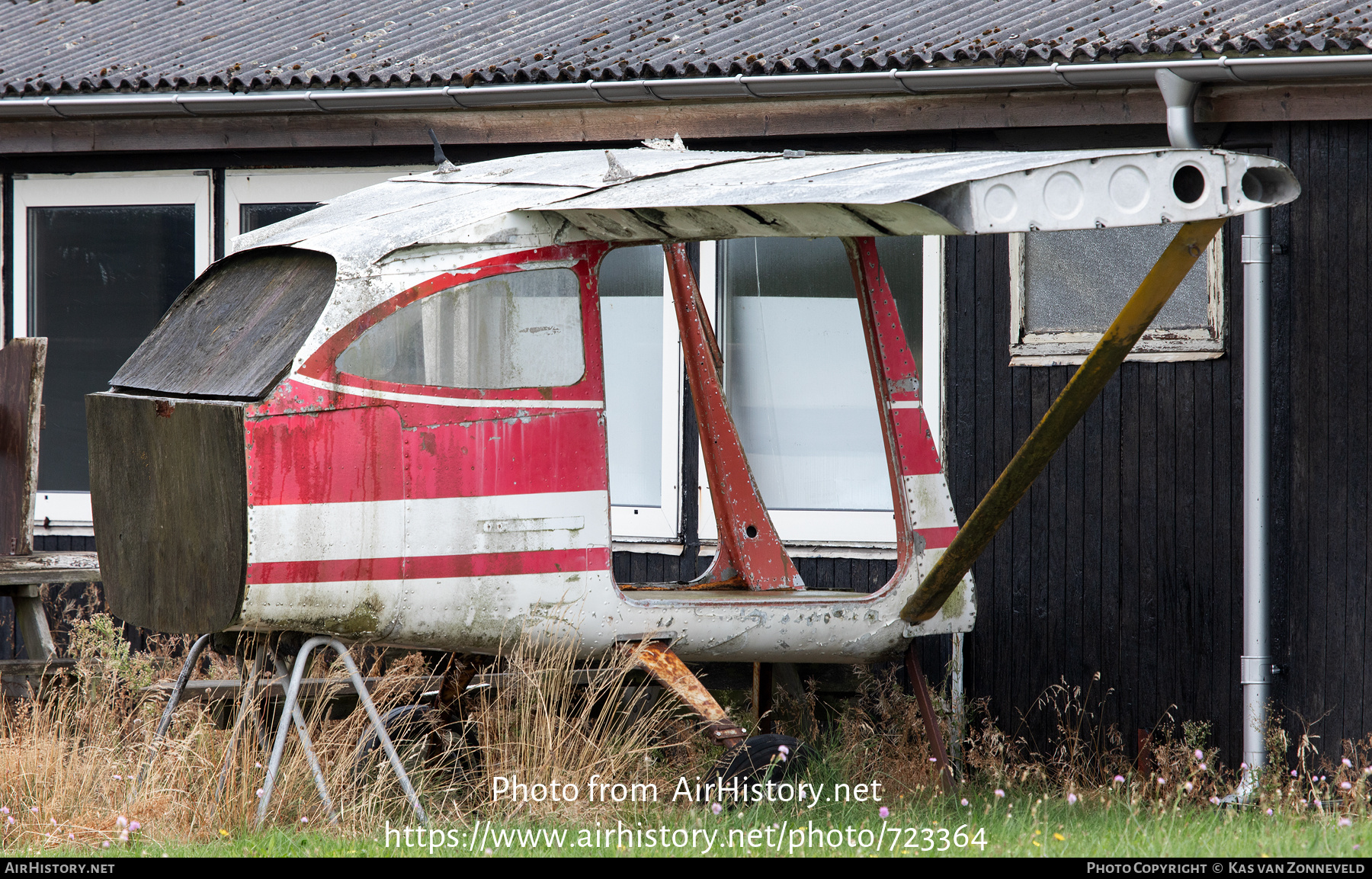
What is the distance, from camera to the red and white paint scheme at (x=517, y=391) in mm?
4777

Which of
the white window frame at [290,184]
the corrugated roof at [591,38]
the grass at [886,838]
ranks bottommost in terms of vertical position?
the grass at [886,838]

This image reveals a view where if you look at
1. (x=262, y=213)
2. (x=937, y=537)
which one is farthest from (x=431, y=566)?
(x=262, y=213)

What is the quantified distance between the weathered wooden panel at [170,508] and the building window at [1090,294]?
3.97m

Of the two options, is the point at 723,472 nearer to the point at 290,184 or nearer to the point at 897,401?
the point at 897,401

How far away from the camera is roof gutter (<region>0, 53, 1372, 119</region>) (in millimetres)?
6418

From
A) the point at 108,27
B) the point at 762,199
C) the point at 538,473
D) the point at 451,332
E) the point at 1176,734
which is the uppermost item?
the point at 108,27

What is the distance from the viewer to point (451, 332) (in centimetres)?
539

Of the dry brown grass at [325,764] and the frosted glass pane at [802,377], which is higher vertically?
the frosted glass pane at [802,377]

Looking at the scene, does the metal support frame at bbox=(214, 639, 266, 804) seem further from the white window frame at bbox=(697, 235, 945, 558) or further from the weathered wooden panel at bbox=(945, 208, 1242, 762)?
the weathered wooden panel at bbox=(945, 208, 1242, 762)

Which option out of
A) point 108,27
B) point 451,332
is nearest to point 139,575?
point 451,332

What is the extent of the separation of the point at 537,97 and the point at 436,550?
3.20m

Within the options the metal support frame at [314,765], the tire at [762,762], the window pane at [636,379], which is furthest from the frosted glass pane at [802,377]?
the metal support frame at [314,765]

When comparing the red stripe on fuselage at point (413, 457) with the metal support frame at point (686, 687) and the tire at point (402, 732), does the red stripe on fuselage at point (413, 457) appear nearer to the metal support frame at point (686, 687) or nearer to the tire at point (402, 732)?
the metal support frame at point (686, 687)
